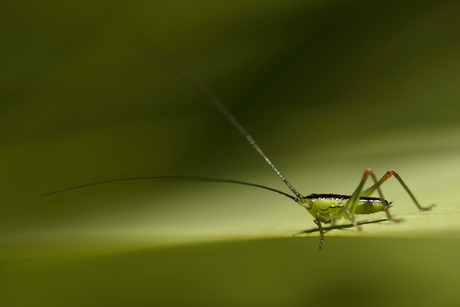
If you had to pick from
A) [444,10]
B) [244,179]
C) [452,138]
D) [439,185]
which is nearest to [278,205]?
[244,179]

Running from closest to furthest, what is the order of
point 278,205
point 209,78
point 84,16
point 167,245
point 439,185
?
point 167,245 < point 439,185 < point 84,16 < point 278,205 < point 209,78

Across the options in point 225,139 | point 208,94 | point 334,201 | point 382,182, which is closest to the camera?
point 382,182

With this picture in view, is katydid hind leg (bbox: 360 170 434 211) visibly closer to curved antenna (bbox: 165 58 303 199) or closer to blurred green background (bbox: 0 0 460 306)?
blurred green background (bbox: 0 0 460 306)

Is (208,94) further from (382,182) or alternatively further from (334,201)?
(382,182)

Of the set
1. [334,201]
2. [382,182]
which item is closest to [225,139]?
[334,201]

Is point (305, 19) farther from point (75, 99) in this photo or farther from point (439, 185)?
point (75, 99)

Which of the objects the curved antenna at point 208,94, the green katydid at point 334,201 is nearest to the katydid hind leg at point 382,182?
the green katydid at point 334,201

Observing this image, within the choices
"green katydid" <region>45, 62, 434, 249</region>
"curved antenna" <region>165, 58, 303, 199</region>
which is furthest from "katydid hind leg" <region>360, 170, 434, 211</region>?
"curved antenna" <region>165, 58, 303, 199</region>

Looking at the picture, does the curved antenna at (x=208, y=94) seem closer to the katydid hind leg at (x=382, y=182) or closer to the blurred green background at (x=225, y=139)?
the blurred green background at (x=225, y=139)
